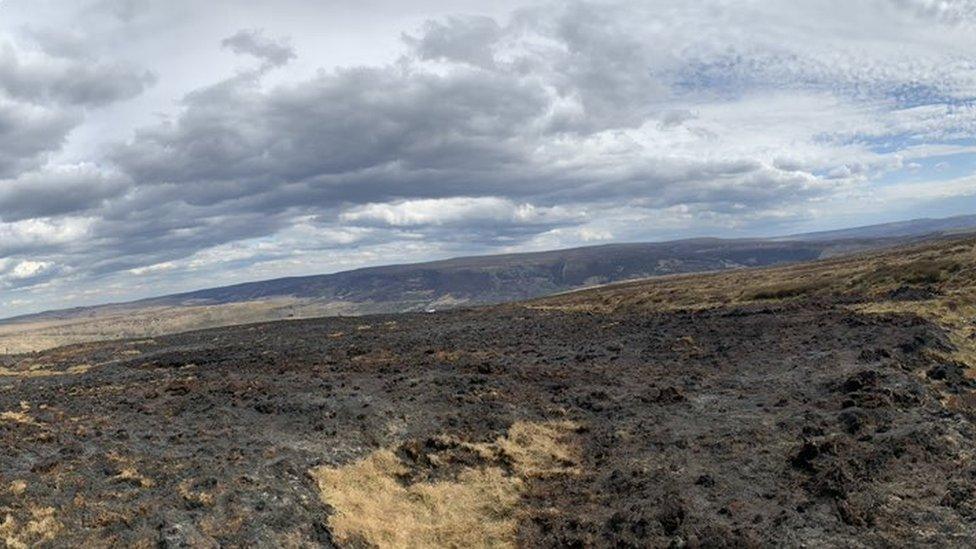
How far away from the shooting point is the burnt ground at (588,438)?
1698cm

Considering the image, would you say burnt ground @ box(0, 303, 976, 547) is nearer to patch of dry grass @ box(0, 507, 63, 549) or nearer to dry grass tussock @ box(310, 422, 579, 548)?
patch of dry grass @ box(0, 507, 63, 549)

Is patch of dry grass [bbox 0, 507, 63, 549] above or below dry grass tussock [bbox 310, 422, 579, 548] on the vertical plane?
above

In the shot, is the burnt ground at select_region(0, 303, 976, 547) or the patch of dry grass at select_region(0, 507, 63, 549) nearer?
the patch of dry grass at select_region(0, 507, 63, 549)

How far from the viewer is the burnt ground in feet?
55.7

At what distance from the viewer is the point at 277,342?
67062 millimetres

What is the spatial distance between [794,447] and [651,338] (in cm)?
2569

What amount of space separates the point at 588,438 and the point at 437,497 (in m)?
8.54

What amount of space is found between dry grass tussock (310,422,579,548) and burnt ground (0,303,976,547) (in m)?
0.62

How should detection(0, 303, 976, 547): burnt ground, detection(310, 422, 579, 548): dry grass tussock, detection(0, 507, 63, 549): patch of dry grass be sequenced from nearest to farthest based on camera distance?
detection(0, 507, 63, 549): patch of dry grass
detection(0, 303, 976, 547): burnt ground
detection(310, 422, 579, 548): dry grass tussock

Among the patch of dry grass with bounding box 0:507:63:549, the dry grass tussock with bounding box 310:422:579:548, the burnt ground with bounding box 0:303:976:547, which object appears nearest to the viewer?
the patch of dry grass with bounding box 0:507:63:549

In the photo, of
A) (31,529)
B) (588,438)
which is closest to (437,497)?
(588,438)

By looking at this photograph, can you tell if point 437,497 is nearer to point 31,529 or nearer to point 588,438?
point 588,438

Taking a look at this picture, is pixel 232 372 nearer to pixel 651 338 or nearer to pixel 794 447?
pixel 651 338

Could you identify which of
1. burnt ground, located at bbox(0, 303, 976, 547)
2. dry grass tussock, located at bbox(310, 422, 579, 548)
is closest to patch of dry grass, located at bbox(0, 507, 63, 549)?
burnt ground, located at bbox(0, 303, 976, 547)
